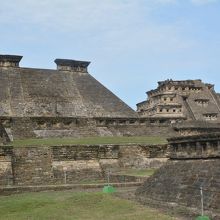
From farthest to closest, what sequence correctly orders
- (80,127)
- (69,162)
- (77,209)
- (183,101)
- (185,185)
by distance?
(183,101) → (80,127) → (69,162) → (77,209) → (185,185)

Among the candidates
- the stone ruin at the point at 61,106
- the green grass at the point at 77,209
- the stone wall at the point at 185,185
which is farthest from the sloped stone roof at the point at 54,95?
the stone wall at the point at 185,185

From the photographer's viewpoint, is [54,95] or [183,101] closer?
[54,95]

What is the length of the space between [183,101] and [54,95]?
17231 mm

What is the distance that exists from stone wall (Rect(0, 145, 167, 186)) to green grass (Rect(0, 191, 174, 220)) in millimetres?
3856

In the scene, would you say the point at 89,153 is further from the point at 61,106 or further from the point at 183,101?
the point at 183,101

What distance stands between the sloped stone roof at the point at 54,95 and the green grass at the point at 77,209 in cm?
1155

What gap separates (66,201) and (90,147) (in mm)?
6426

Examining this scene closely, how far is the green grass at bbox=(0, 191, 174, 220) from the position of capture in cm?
870

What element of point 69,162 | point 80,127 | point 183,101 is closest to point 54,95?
point 80,127

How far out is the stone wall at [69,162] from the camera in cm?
1540

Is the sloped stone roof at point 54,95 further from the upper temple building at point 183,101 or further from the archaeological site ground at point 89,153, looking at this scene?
the upper temple building at point 183,101

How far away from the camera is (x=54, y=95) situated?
24.0 m

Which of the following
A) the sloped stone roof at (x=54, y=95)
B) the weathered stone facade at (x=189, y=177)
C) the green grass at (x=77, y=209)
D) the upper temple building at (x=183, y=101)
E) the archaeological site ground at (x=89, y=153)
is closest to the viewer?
the weathered stone facade at (x=189, y=177)

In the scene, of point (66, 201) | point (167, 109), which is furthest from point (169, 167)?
point (167, 109)
